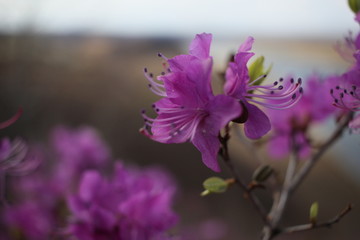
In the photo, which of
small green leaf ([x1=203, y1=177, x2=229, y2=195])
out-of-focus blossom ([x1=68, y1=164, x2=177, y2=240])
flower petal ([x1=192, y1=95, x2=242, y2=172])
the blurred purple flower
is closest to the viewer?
flower petal ([x1=192, y1=95, x2=242, y2=172])

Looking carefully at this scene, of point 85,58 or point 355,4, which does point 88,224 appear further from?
point 85,58

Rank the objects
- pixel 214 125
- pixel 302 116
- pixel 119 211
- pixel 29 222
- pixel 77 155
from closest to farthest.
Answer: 1. pixel 214 125
2. pixel 119 211
3. pixel 302 116
4. pixel 29 222
5. pixel 77 155

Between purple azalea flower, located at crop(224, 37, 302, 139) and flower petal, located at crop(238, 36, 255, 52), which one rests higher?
flower petal, located at crop(238, 36, 255, 52)

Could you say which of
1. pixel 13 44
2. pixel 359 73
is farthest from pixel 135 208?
pixel 13 44

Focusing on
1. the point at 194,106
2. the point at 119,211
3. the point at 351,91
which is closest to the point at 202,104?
the point at 194,106

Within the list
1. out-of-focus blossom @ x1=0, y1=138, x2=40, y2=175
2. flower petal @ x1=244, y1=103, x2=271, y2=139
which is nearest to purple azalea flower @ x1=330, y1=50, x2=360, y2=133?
flower petal @ x1=244, y1=103, x2=271, y2=139

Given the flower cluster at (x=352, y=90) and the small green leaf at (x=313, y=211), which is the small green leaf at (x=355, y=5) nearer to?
the flower cluster at (x=352, y=90)

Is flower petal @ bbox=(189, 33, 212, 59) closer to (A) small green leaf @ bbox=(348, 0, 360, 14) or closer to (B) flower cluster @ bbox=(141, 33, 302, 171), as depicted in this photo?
(B) flower cluster @ bbox=(141, 33, 302, 171)

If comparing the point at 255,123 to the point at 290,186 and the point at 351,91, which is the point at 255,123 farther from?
the point at 290,186
